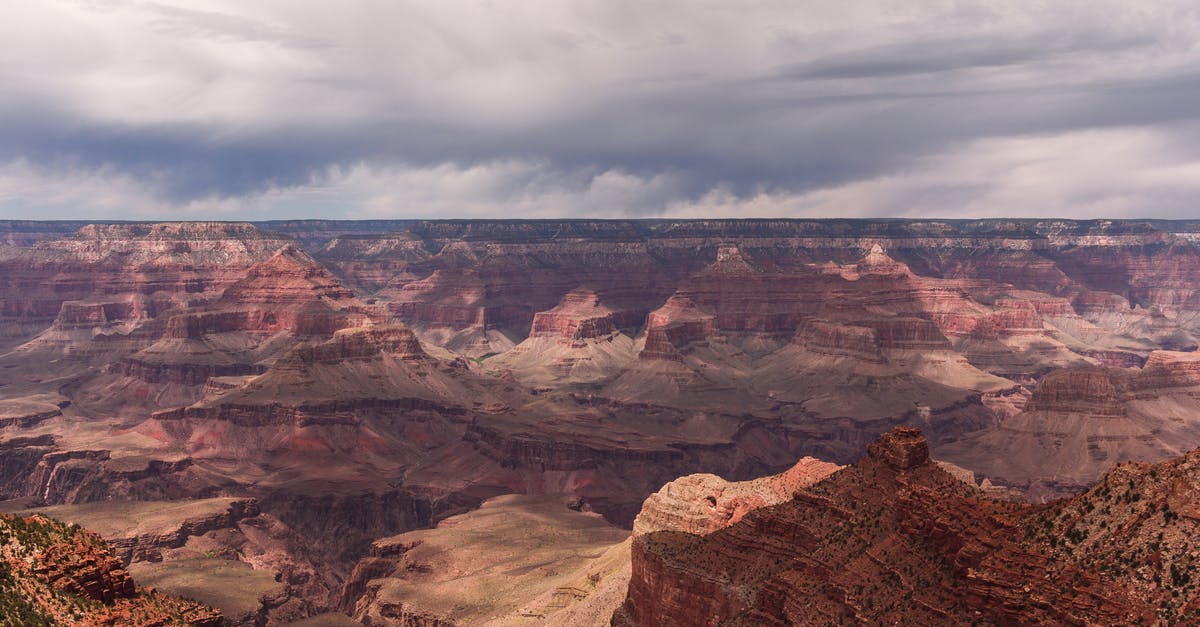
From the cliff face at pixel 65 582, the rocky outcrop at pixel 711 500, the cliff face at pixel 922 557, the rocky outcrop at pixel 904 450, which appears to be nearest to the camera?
the cliff face at pixel 922 557

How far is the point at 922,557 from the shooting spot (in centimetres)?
5559

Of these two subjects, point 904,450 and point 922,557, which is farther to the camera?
point 904,450

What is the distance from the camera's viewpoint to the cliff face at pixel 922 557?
4438 cm

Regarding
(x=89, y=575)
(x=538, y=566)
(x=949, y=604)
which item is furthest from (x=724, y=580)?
(x=538, y=566)

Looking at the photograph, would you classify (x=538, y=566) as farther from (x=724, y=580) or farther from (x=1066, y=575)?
(x=1066, y=575)

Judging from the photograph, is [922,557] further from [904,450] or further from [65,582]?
[65,582]

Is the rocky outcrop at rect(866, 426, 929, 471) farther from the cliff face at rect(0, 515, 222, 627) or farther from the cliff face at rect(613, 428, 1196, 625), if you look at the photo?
the cliff face at rect(0, 515, 222, 627)

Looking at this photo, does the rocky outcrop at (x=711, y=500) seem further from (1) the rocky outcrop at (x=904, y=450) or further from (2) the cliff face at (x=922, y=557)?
(1) the rocky outcrop at (x=904, y=450)

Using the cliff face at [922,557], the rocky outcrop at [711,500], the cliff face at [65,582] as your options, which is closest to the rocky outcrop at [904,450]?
the cliff face at [922,557]

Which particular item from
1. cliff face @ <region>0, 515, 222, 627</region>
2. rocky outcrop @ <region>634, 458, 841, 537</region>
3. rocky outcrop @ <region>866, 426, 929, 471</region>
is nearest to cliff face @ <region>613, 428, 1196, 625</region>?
rocky outcrop @ <region>866, 426, 929, 471</region>

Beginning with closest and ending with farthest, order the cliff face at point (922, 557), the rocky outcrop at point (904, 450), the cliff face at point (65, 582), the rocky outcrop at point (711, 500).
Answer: the cliff face at point (922, 557), the cliff face at point (65, 582), the rocky outcrop at point (904, 450), the rocky outcrop at point (711, 500)

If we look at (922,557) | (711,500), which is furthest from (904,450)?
(711,500)

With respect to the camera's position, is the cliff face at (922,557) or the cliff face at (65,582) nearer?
the cliff face at (922,557)

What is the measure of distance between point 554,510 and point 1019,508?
431ft
